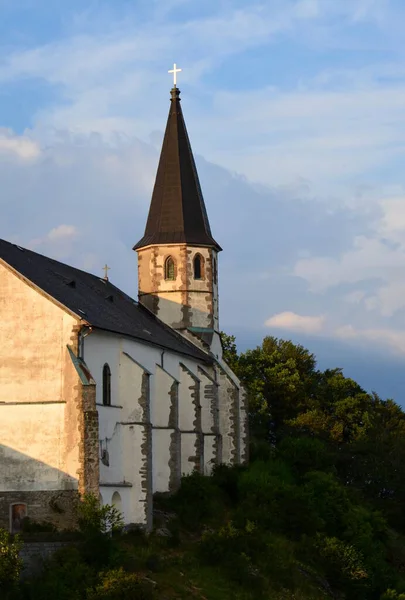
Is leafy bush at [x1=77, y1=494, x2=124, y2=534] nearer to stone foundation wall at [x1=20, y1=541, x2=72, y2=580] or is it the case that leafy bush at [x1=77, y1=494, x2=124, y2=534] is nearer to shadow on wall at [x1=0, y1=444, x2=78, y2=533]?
shadow on wall at [x1=0, y1=444, x2=78, y2=533]

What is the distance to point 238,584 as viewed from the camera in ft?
116

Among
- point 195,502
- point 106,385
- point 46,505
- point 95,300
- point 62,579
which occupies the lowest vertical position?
point 62,579

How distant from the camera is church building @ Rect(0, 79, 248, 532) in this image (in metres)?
35.8

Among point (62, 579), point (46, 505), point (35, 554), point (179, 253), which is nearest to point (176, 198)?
point (179, 253)

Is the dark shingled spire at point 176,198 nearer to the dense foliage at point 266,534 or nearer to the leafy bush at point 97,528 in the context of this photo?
the dense foliage at point 266,534

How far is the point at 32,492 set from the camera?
35.9 m

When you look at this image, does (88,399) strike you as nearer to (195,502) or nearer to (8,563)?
(8,563)

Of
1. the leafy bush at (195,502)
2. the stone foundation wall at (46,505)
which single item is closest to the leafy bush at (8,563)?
the stone foundation wall at (46,505)

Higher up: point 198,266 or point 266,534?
point 198,266

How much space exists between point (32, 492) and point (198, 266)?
22.9 metres

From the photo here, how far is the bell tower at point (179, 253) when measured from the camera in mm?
55562

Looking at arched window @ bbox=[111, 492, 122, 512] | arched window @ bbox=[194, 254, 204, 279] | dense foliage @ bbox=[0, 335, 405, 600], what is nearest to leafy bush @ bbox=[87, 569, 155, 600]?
dense foliage @ bbox=[0, 335, 405, 600]

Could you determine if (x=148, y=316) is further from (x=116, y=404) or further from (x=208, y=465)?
(x=116, y=404)

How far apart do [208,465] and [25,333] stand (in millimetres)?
18616
